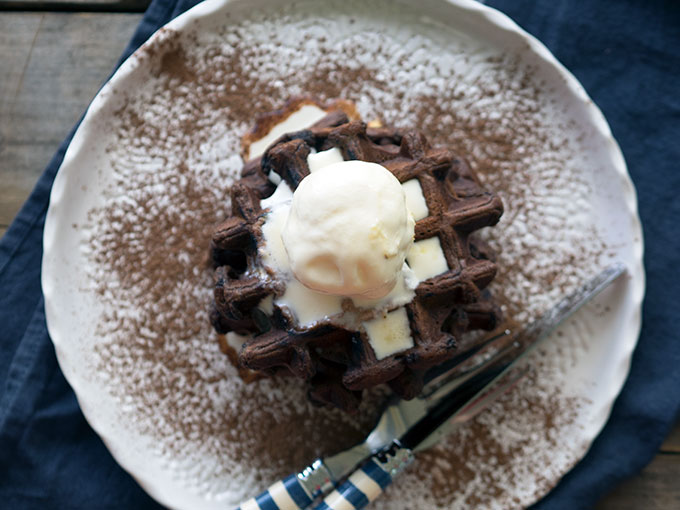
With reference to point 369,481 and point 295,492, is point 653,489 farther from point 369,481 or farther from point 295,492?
point 295,492

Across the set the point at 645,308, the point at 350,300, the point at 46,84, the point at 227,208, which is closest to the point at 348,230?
the point at 350,300

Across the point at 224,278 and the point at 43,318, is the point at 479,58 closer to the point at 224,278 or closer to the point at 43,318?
the point at 224,278

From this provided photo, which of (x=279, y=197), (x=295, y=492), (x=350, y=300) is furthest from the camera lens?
(x=295, y=492)

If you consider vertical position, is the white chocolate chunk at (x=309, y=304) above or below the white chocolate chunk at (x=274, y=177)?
below

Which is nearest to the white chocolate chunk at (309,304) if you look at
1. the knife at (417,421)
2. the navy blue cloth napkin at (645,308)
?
the knife at (417,421)

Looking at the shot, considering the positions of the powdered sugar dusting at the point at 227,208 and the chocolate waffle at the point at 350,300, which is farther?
the powdered sugar dusting at the point at 227,208

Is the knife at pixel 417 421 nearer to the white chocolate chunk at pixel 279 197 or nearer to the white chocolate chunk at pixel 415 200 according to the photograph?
the white chocolate chunk at pixel 415 200
